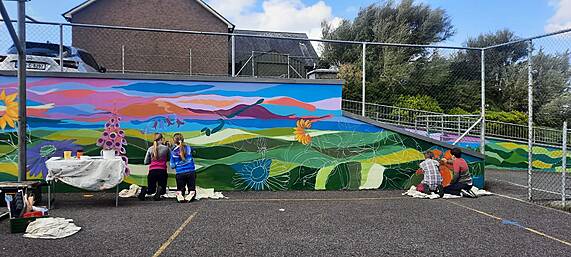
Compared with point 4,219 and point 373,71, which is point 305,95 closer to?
point 373,71

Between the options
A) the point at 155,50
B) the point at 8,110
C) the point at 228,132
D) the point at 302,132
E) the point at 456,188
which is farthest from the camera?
the point at 155,50

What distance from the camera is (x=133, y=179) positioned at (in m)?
10.4

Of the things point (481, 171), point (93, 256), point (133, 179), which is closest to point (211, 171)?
point (133, 179)

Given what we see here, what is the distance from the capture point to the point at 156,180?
9.53 m

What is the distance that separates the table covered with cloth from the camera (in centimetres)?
797

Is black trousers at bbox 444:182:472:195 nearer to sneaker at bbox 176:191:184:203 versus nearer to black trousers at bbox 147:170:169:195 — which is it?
sneaker at bbox 176:191:184:203

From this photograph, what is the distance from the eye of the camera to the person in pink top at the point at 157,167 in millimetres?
9500

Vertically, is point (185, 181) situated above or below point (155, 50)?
below

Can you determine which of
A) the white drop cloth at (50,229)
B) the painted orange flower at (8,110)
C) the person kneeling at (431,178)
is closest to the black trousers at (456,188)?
the person kneeling at (431,178)

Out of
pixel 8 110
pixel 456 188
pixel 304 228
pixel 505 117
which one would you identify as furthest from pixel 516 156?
pixel 8 110

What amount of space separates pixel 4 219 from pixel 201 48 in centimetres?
968

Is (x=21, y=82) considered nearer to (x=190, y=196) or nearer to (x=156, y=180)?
(x=156, y=180)

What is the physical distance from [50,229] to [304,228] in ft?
11.8

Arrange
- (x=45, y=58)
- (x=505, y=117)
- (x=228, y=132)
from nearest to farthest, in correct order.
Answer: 1. (x=45, y=58)
2. (x=228, y=132)
3. (x=505, y=117)
